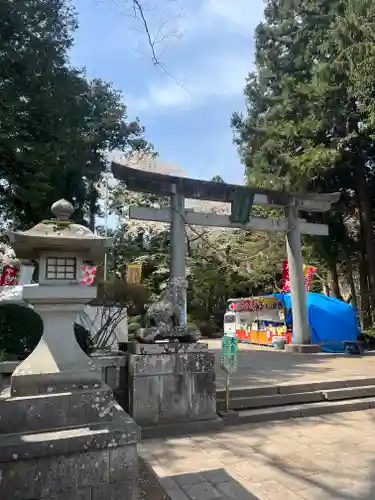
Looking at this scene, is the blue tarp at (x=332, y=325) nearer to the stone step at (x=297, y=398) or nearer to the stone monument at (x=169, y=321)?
the stone step at (x=297, y=398)

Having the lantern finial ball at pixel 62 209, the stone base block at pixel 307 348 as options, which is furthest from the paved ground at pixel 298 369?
the lantern finial ball at pixel 62 209

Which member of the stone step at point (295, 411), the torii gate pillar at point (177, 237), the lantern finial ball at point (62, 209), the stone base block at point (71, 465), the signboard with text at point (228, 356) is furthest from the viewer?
the torii gate pillar at point (177, 237)

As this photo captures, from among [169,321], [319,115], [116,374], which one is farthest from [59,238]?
[319,115]

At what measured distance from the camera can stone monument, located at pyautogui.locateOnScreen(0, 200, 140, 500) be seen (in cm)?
235

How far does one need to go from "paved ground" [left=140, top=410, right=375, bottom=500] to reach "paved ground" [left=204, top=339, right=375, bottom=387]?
1.47 metres

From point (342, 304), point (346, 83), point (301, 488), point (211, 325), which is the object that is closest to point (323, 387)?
point (301, 488)

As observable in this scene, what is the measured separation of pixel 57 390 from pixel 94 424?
0.40 metres

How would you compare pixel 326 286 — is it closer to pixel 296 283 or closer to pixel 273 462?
pixel 296 283

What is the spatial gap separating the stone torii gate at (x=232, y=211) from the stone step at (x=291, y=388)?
4227mm

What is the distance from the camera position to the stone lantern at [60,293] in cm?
298

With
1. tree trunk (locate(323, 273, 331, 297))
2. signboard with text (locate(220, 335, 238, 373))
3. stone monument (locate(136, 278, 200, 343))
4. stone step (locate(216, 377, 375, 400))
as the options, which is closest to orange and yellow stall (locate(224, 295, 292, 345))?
tree trunk (locate(323, 273, 331, 297))

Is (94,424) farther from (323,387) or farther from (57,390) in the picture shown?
(323,387)

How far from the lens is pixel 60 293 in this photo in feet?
10.4

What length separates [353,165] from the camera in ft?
45.6
